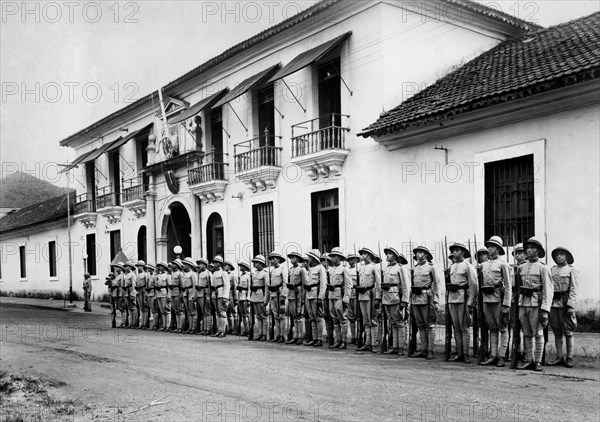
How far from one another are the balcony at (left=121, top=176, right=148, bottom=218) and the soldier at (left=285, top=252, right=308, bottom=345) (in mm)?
14578

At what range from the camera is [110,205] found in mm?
28297

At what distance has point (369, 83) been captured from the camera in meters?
15.5

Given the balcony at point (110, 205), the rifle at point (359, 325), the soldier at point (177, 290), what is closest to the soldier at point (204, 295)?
the soldier at point (177, 290)

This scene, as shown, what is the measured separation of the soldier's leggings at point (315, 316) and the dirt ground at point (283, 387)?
Result: 1.83ft

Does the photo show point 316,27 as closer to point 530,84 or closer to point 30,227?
point 530,84

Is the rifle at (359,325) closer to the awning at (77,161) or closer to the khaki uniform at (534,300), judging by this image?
the khaki uniform at (534,300)

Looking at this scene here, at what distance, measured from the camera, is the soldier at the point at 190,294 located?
15.2 metres

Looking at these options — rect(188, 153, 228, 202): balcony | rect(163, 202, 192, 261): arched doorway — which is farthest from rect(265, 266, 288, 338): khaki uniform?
rect(163, 202, 192, 261): arched doorway

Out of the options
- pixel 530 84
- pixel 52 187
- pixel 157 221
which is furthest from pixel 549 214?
pixel 52 187

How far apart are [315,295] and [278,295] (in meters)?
1.23

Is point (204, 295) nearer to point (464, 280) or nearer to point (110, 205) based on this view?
point (464, 280)

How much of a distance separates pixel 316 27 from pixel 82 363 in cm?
1084

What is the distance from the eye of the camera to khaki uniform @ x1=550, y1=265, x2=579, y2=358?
883 centimetres

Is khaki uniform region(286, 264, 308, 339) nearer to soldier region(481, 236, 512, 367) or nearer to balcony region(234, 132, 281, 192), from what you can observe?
soldier region(481, 236, 512, 367)
